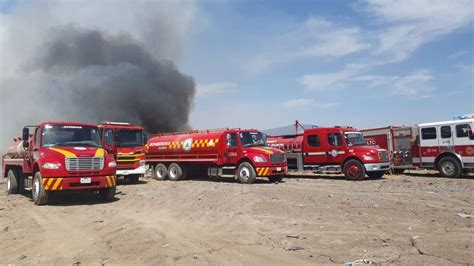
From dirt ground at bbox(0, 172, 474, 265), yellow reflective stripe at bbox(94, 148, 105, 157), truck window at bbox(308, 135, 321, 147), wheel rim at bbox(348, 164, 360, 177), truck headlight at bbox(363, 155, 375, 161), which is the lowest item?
dirt ground at bbox(0, 172, 474, 265)

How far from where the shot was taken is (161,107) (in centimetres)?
4122

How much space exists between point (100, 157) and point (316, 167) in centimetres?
1001

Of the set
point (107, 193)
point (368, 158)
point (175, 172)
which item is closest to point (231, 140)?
point (175, 172)

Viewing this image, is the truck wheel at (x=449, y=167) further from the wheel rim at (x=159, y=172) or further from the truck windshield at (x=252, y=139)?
the wheel rim at (x=159, y=172)

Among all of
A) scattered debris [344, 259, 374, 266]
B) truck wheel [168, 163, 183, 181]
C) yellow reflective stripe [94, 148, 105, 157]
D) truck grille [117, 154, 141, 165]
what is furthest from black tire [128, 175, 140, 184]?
scattered debris [344, 259, 374, 266]

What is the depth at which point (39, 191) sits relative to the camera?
10.6 meters

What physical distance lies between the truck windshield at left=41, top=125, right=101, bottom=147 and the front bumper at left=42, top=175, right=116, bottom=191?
113cm

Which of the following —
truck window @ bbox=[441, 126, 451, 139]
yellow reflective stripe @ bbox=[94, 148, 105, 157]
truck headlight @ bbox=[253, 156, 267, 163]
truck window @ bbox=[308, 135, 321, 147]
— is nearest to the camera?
yellow reflective stripe @ bbox=[94, 148, 105, 157]

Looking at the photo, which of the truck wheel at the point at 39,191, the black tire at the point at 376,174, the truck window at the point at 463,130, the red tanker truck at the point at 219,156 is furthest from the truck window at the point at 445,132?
the truck wheel at the point at 39,191

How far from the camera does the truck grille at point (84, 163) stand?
1060 cm

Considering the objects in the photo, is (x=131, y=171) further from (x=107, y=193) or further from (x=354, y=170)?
(x=354, y=170)

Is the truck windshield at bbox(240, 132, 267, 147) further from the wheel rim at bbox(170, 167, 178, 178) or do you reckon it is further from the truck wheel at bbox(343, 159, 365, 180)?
the wheel rim at bbox(170, 167, 178, 178)

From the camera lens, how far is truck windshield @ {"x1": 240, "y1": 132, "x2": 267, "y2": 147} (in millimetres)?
16141

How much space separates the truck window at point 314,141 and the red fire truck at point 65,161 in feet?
31.5
